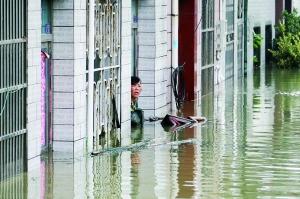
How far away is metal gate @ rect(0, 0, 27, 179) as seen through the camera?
1700 centimetres

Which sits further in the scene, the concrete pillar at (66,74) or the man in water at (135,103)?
the man in water at (135,103)

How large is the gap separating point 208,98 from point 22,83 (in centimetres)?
1455

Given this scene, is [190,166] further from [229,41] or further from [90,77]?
[229,41]

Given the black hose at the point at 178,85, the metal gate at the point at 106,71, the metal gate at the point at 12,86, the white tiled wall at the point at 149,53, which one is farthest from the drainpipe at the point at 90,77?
the black hose at the point at 178,85

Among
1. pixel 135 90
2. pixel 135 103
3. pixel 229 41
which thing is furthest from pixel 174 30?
pixel 229 41

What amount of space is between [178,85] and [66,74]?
9476 millimetres

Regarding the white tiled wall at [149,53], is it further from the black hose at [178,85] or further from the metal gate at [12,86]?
the metal gate at [12,86]

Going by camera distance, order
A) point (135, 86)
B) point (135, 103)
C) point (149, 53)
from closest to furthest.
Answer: point (135, 86) < point (135, 103) < point (149, 53)

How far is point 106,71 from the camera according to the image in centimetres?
2261

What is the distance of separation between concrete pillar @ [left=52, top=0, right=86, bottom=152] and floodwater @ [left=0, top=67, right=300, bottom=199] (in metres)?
0.38

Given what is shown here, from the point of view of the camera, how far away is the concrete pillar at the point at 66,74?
776 inches

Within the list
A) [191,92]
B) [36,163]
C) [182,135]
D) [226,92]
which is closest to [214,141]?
[182,135]

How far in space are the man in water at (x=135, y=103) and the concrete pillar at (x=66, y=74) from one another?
4078 mm

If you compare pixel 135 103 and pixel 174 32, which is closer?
pixel 135 103
